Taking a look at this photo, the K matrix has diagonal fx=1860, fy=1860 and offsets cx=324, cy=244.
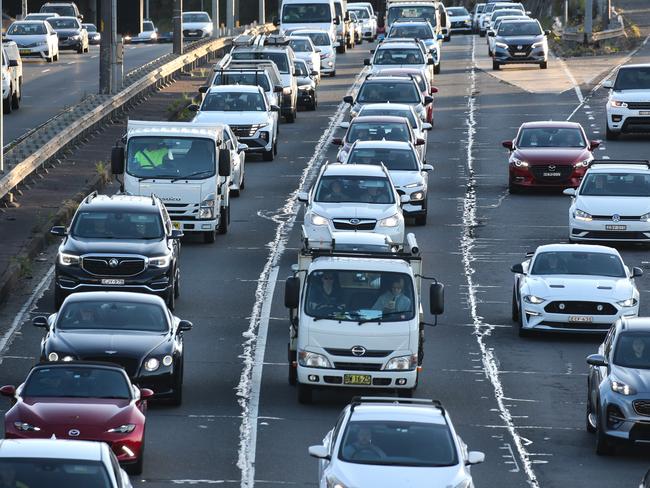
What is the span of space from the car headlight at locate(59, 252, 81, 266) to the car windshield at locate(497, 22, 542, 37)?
1636 inches

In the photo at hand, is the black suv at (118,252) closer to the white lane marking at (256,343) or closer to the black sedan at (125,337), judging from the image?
the white lane marking at (256,343)

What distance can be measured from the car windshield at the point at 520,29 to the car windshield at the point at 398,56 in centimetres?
932

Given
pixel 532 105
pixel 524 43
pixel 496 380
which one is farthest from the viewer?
pixel 524 43

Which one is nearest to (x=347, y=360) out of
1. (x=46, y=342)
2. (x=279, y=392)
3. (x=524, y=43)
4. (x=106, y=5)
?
(x=279, y=392)

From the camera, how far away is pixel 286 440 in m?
22.2

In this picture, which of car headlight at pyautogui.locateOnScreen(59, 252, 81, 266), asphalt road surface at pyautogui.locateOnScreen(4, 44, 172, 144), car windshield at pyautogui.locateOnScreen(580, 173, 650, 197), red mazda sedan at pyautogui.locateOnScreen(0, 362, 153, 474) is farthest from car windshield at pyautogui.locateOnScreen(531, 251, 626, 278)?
asphalt road surface at pyautogui.locateOnScreen(4, 44, 172, 144)

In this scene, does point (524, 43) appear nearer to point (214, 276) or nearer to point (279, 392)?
point (214, 276)

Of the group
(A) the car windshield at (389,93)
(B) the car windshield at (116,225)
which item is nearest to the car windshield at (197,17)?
(A) the car windshield at (389,93)

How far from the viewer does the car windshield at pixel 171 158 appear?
118 ft

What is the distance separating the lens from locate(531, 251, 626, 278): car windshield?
96.5 feet

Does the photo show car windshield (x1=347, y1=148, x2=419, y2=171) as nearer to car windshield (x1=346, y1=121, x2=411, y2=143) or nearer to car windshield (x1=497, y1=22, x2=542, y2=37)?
car windshield (x1=346, y1=121, x2=411, y2=143)

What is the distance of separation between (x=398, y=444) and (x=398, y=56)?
43.8 m

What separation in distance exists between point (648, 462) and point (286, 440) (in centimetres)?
427

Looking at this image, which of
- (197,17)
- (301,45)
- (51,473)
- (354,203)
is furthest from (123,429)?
(197,17)
